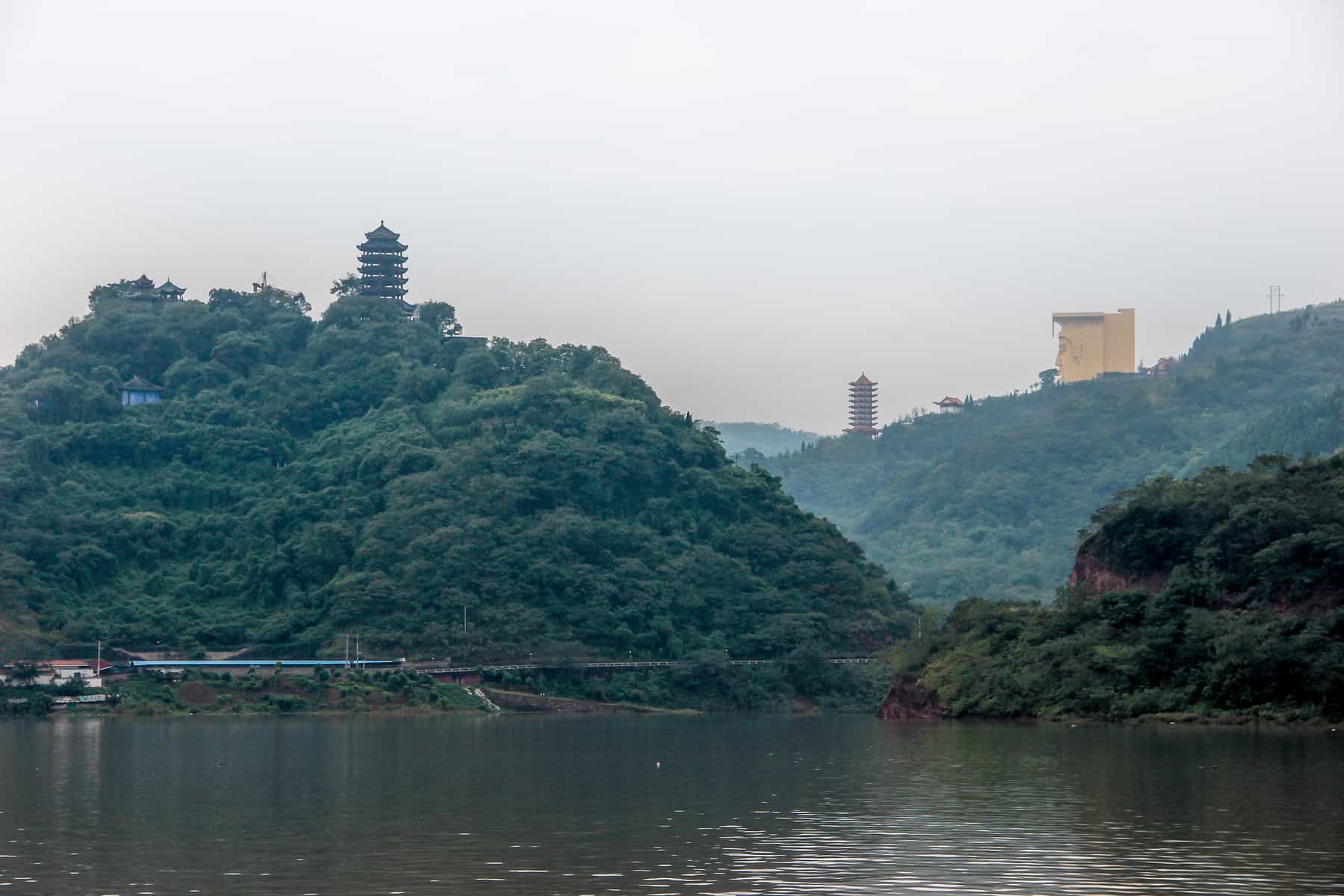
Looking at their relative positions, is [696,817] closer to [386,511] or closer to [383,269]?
[386,511]

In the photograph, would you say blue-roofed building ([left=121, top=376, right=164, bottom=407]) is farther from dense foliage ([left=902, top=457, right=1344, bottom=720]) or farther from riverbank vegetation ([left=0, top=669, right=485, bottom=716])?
dense foliage ([left=902, top=457, right=1344, bottom=720])

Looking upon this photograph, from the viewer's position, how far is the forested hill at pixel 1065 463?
511ft

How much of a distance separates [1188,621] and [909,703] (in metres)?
15.7

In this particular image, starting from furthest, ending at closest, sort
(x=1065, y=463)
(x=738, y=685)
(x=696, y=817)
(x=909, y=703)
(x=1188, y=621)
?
(x=1065, y=463)
(x=738, y=685)
(x=909, y=703)
(x=1188, y=621)
(x=696, y=817)

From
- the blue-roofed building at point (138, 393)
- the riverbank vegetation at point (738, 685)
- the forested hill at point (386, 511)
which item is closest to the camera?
the riverbank vegetation at point (738, 685)

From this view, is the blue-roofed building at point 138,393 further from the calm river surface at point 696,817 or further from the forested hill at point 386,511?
the calm river surface at point 696,817

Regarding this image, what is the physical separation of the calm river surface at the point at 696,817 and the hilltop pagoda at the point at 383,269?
299 feet

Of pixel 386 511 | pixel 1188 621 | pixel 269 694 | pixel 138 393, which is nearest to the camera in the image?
pixel 1188 621

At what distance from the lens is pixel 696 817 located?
32.8 metres

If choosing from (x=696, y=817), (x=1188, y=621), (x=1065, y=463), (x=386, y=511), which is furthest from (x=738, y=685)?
(x=1065, y=463)

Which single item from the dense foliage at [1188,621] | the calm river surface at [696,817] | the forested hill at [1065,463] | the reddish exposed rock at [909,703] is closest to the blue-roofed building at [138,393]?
the forested hill at [1065,463]

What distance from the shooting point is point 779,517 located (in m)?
115

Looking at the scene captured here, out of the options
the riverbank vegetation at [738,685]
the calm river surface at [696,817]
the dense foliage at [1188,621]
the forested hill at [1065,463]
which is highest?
the forested hill at [1065,463]

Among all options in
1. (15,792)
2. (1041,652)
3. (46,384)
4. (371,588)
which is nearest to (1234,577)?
(1041,652)
